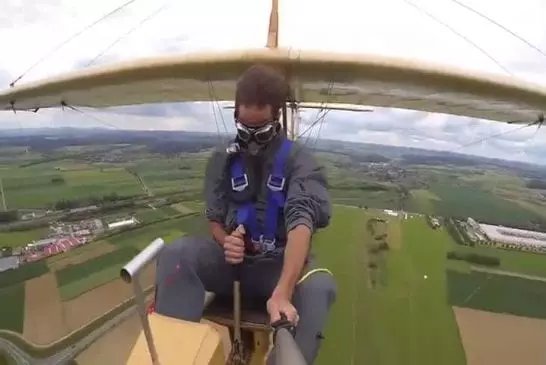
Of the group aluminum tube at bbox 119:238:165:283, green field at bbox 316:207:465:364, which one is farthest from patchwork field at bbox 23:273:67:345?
aluminum tube at bbox 119:238:165:283

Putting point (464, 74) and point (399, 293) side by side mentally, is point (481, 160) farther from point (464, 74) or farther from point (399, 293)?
point (464, 74)

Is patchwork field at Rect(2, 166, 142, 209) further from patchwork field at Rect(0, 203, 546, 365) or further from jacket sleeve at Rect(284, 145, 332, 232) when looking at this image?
jacket sleeve at Rect(284, 145, 332, 232)

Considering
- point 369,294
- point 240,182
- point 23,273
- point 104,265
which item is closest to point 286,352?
point 240,182

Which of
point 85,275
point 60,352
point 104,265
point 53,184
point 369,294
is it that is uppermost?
point 53,184

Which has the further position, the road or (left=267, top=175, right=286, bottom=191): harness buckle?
the road

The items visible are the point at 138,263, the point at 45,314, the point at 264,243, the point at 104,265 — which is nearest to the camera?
the point at 138,263

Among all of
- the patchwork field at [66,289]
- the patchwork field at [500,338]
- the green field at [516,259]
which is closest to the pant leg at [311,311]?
the patchwork field at [66,289]

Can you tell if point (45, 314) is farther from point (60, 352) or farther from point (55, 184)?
point (55, 184)
